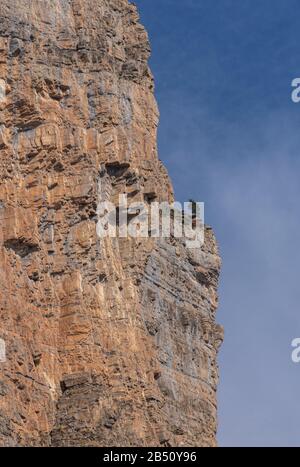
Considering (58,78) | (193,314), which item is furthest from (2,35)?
(193,314)

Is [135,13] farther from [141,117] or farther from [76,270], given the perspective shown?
[76,270]

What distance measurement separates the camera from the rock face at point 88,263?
105500 millimetres

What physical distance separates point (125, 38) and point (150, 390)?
13.4m

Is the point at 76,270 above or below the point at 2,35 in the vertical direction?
below

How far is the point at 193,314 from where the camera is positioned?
113 meters

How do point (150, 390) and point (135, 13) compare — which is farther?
point (135, 13)

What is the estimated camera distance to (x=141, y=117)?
113250mm

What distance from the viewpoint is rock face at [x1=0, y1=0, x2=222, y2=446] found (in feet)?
346

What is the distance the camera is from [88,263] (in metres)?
108
